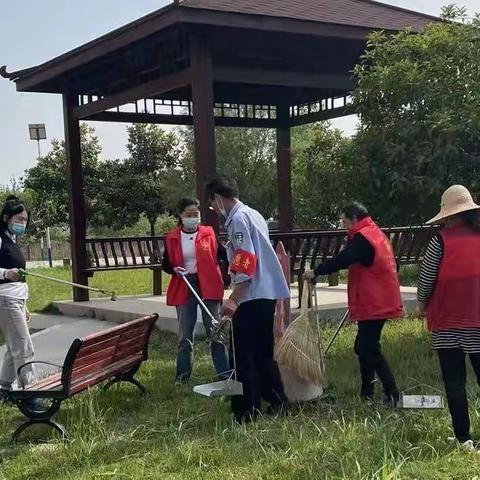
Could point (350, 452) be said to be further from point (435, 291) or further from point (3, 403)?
point (3, 403)

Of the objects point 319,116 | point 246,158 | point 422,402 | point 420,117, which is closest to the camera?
point 422,402

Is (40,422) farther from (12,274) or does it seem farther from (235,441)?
(235,441)

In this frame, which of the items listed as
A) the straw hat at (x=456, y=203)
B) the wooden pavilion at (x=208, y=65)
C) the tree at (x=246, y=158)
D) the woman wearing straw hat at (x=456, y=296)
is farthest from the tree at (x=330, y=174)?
the tree at (x=246, y=158)

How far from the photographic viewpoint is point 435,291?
4227mm

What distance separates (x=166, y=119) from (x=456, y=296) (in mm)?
9017

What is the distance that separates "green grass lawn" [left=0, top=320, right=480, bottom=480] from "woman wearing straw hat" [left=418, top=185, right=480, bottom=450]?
348 mm

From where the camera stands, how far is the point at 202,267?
20.5ft

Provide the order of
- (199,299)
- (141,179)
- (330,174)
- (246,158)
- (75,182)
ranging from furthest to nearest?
(246,158) → (141,179) → (75,182) → (330,174) → (199,299)

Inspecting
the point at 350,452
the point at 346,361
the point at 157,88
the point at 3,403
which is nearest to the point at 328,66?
the point at 157,88

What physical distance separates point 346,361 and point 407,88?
250cm

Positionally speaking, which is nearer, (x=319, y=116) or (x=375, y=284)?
(x=375, y=284)

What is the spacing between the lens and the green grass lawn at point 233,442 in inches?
154

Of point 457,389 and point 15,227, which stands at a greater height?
point 15,227

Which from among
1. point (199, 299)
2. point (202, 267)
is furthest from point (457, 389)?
point (202, 267)
